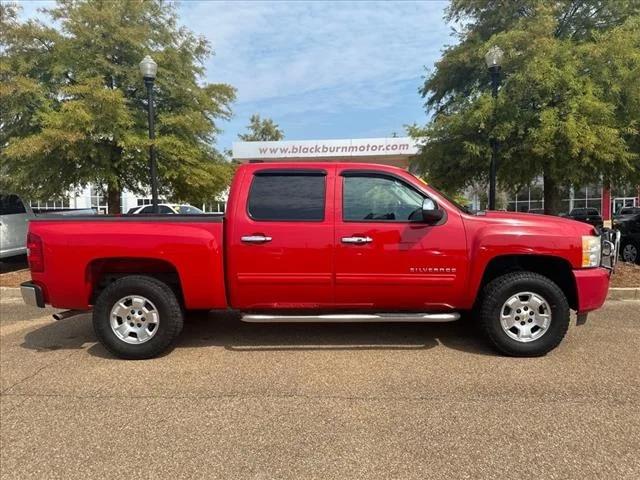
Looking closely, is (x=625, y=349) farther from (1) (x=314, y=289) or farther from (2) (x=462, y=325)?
(1) (x=314, y=289)

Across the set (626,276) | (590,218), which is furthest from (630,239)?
(590,218)

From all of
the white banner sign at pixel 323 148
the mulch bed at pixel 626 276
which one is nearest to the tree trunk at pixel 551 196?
the mulch bed at pixel 626 276

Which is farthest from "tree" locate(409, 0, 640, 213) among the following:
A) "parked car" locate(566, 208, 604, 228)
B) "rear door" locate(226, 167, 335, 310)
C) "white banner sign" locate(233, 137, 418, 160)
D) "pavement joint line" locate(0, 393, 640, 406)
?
"white banner sign" locate(233, 137, 418, 160)

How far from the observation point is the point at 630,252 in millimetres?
11164

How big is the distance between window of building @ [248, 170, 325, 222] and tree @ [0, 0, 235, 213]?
6292mm

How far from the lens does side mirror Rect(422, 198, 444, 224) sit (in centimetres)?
474

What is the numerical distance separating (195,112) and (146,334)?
26.0ft

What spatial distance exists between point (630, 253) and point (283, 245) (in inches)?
373

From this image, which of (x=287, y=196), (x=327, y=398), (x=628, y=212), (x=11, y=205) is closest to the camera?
(x=327, y=398)

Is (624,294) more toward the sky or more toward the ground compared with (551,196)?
more toward the ground

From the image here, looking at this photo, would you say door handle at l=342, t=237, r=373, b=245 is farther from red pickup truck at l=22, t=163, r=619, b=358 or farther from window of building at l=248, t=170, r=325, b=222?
window of building at l=248, t=170, r=325, b=222

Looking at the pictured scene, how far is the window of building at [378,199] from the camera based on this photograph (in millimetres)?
4957

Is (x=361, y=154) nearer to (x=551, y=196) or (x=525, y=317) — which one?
(x=551, y=196)

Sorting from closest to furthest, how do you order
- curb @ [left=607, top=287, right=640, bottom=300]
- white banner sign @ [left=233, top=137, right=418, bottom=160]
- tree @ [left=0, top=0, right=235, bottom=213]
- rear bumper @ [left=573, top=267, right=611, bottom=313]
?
rear bumper @ [left=573, top=267, right=611, bottom=313] < curb @ [left=607, top=287, right=640, bottom=300] < tree @ [left=0, top=0, right=235, bottom=213] < white banner sign @ [left=233, top=137, right=418, bottom=160]
